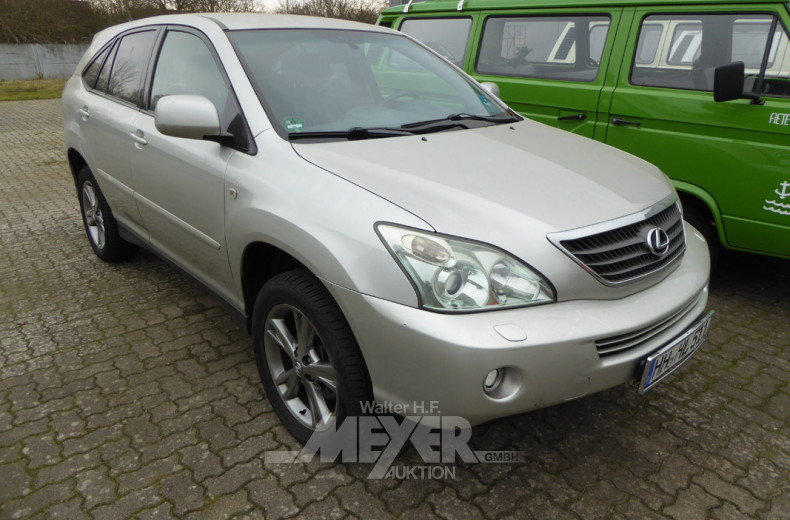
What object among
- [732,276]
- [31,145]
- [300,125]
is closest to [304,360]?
[300,125]

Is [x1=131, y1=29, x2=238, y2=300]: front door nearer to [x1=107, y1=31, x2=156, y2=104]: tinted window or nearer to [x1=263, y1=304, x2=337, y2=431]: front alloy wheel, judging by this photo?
[x1=107, y1=31, x2=156, y2=104]: tinted window

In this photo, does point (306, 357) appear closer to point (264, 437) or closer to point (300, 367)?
point (300, 367)

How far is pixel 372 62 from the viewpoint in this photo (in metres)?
3.07

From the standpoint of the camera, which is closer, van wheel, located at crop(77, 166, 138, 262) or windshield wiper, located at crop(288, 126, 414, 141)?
windshield wiper, located at crop(288, 126, 414, 141)

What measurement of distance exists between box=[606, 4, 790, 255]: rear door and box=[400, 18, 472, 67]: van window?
155cm

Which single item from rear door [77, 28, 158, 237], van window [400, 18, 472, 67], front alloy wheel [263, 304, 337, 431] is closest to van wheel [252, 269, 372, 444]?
front alloy wheel [263, 304, 337, 431]

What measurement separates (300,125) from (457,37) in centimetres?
310

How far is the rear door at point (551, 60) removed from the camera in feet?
13.5

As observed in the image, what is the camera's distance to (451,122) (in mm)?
2828

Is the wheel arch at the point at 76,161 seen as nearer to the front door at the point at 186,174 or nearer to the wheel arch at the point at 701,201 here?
the front door at the point at 186,174

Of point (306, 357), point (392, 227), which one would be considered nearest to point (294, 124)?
point (392, 227)

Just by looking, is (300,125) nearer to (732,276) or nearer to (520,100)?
(520,100)

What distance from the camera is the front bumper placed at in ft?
5.85

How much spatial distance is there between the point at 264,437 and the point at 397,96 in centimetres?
174
